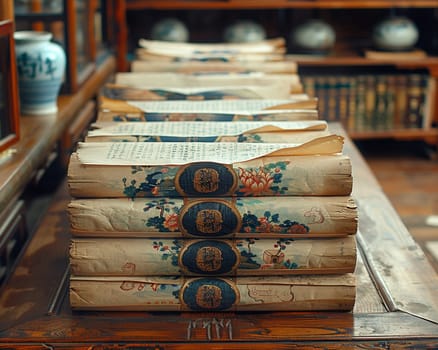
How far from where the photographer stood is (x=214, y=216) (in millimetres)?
767

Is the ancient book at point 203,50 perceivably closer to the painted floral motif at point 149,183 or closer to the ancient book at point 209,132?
the ancient book at point 209,132

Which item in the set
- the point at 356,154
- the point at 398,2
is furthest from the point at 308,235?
the point at 398,2

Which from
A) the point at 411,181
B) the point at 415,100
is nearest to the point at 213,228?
the point at 411,181

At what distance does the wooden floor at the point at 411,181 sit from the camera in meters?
2.71

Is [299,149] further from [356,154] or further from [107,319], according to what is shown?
[356,154]

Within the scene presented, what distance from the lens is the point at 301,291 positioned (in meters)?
0.80

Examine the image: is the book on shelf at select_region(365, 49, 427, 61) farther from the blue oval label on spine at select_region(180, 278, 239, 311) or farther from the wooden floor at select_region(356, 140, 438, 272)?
the blue oval label on spine at select_region(180, 278, 239, 311)

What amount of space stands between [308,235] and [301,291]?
62 millimetres

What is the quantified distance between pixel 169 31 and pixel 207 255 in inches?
104

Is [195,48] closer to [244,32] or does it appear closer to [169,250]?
[169,250]

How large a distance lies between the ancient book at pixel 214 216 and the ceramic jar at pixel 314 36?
271 centimetres

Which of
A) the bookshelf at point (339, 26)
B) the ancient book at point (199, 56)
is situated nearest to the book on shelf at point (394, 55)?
the bookshelf at point (339, 26)

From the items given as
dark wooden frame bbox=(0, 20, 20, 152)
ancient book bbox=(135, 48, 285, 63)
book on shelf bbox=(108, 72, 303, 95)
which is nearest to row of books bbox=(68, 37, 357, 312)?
dark wooden frame bbox=(0, 20, 20, 152)

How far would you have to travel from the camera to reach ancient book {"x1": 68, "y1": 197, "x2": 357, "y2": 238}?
769 millimetres
